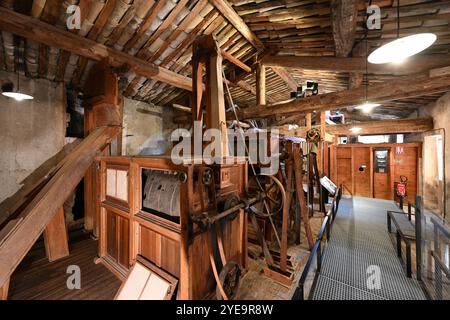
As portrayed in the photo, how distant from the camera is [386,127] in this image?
21.0 feet

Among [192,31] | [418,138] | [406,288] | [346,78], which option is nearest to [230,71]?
[192,31]

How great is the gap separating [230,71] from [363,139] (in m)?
14.3

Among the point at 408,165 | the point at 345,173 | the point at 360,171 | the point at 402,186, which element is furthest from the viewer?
the point at 345,173

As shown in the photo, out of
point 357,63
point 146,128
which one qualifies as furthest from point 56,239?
point 357,63

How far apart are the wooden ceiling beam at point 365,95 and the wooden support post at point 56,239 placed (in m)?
4.96

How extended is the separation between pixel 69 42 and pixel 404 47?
4.52 metres

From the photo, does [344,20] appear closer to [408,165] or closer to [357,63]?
[357,63]

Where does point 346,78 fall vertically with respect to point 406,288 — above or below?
above

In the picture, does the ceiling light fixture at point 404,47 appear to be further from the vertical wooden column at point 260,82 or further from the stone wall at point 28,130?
the stone wall at point 28,130

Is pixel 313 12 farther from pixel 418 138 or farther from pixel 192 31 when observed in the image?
pixel 418 138

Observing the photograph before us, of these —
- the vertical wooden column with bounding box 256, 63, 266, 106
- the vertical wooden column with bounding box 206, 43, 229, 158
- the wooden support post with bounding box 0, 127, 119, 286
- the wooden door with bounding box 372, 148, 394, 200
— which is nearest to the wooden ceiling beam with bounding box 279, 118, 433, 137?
the wooden door with bounding box 372, 148, 394, 200

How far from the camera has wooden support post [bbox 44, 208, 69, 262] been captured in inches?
126

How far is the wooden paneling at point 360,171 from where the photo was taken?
8109 mm

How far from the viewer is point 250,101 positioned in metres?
7.76
